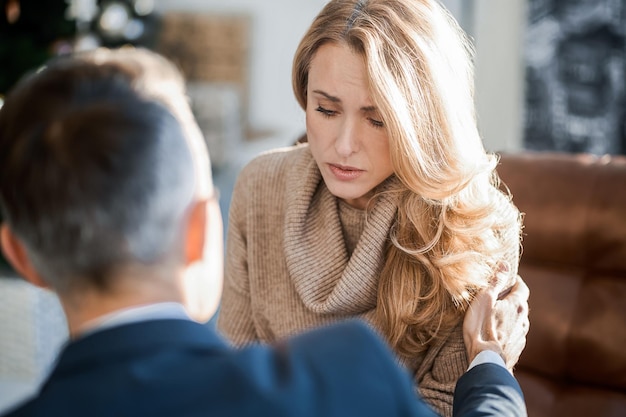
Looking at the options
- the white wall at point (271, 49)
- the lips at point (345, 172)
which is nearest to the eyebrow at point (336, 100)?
the lips at point (345, 172)

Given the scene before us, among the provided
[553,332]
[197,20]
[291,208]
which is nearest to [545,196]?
[553,332]

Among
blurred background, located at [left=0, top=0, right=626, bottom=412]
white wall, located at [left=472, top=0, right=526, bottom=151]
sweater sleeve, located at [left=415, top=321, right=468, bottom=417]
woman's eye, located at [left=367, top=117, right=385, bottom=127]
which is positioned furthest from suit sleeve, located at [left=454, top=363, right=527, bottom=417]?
white wall, located at [left=472, top=0, right=526, bottom=151]

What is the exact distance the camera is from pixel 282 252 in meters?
1.62

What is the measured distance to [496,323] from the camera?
1.35 m

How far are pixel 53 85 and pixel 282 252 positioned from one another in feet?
2.98

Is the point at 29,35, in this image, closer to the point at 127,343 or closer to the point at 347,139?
the point at 347,139

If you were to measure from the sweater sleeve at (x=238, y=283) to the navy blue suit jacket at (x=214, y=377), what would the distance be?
913 millimetres

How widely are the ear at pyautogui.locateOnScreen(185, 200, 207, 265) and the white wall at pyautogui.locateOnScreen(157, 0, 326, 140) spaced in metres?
2.93

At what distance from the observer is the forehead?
54.7 inches

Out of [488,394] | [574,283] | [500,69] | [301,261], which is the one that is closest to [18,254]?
[488,394]

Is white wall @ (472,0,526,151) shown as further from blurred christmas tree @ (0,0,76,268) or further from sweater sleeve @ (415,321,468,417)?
sweater sleeve @ (415,321,468,417)

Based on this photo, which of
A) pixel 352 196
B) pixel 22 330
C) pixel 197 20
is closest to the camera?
pixel 352 196

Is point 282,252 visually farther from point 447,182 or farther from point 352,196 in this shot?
point 447,182

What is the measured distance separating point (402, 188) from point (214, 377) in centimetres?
85
